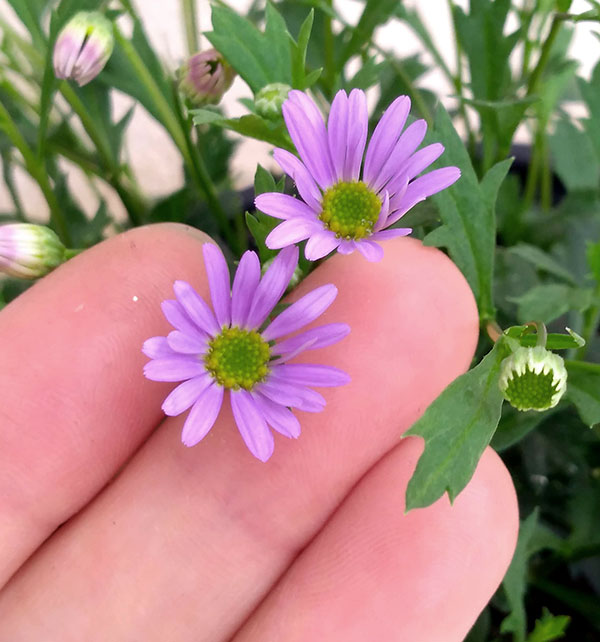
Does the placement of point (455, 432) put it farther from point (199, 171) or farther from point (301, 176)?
point (199, 171)

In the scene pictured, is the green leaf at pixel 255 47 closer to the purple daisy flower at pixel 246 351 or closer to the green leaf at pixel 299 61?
the green leaf at pixel 299 61

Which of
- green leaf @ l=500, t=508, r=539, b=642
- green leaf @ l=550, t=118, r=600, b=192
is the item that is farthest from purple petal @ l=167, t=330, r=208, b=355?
green leaf @ l=550, t=118, r=600, b=192

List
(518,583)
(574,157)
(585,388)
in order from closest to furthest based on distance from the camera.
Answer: (585,388)
(518,583)
(574,157)

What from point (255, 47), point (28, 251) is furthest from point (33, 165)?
point (255, 47)

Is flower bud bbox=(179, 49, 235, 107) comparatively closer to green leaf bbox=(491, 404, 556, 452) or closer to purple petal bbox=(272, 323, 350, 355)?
purple petal bbox=(272, 323, 350, 355)

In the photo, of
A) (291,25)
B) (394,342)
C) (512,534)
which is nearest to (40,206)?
(291,25)

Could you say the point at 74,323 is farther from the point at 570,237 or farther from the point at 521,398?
the point at 570,237

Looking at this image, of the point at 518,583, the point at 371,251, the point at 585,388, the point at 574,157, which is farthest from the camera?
the point at 574,157

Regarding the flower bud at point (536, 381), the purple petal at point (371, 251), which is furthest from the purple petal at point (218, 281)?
the flower bud at point (536, 381)
